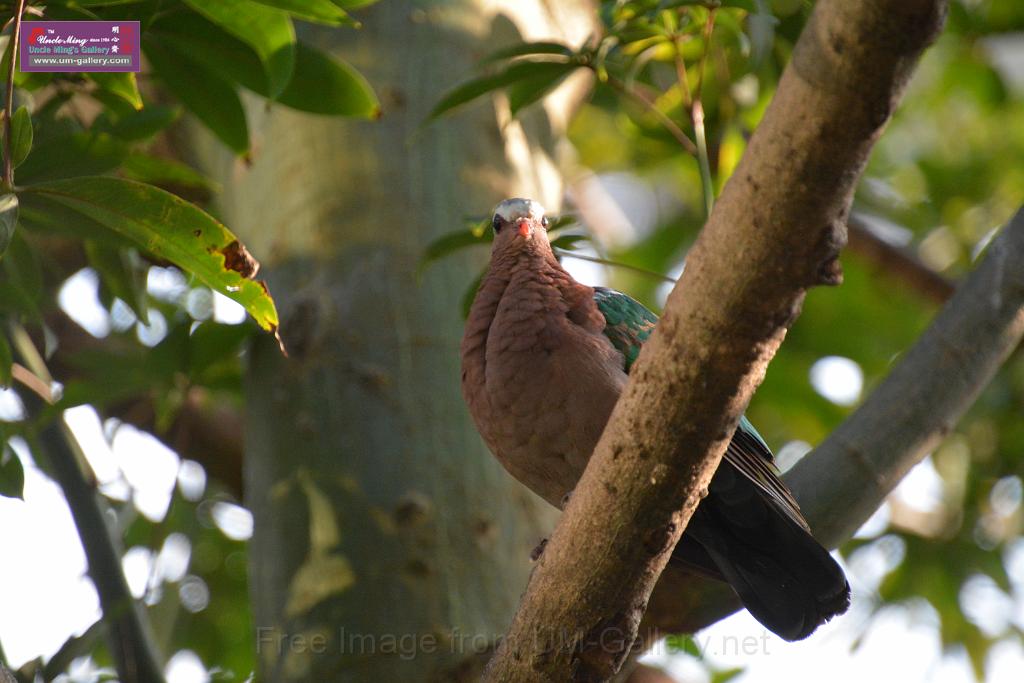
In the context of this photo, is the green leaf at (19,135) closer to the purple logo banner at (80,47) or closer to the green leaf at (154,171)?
the purple logo banner at (80,47)

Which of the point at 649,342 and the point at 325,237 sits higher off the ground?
the point at 649,342

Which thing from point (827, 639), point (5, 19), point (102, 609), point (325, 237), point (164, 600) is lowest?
point (164, 600)

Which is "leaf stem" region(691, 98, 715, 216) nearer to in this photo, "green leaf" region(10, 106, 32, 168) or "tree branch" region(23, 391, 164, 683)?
"green leaf" region(10, 106, 32, 168)

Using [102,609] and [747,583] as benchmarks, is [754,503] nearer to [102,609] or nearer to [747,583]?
[747,583]

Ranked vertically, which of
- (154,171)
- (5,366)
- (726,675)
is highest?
(154,171)

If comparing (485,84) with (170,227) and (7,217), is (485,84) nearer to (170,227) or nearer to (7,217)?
(170,227)

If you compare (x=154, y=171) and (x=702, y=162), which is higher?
(x=702, y=162)

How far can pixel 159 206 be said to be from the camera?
1.90m

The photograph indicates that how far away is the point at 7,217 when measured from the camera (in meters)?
1.69

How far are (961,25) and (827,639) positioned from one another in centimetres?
248

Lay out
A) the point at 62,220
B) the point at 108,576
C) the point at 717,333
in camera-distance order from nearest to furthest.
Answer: the point at 717,333 < the point at 62,220 < the point at 108,576

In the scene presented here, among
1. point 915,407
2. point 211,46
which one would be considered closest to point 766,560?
point 915,407

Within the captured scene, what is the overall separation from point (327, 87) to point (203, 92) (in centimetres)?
33

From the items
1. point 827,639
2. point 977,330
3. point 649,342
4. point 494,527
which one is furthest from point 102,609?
point 827,639
